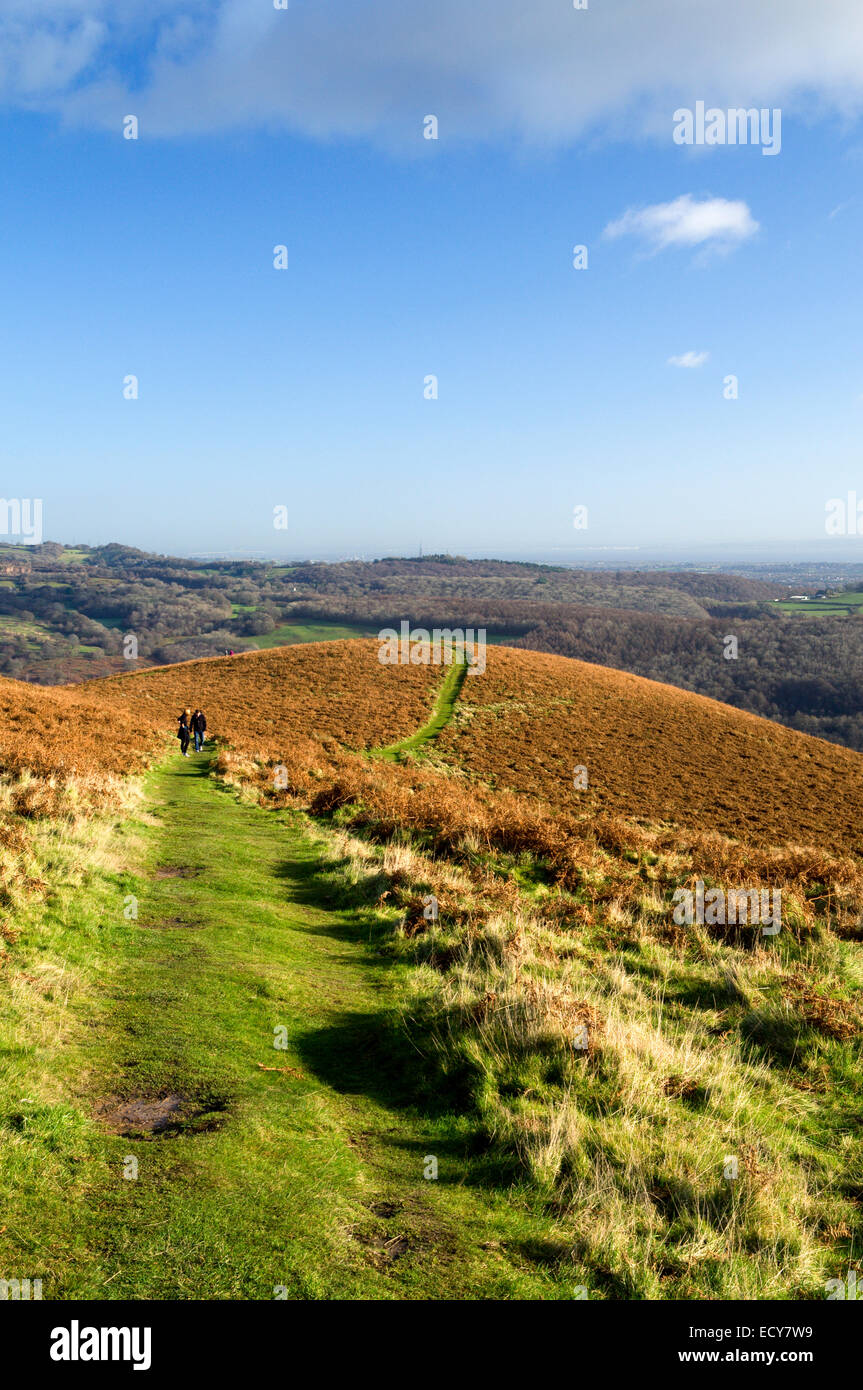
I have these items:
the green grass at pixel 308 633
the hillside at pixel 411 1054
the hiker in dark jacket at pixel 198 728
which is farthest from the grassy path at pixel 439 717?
the green grass at pixel 308 633

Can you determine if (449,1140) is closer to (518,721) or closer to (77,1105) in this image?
(77,1105)

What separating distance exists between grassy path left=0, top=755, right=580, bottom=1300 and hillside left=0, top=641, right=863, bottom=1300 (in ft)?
0.07

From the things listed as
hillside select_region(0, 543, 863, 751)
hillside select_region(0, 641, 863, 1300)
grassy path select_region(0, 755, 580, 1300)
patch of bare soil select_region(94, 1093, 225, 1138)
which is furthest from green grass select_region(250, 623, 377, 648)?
patch of bare soil select_region(94, 1093, 225, 1138)

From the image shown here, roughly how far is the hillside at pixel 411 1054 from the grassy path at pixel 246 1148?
0.02 meters

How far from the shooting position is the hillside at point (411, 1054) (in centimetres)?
397

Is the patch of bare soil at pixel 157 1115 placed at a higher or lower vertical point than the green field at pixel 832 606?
lower

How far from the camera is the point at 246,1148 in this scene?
15.4ft

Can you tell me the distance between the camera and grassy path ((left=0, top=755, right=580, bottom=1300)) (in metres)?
3.66

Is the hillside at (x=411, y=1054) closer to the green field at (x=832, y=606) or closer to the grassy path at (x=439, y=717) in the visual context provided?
the grassy path at (x=439, y=717)

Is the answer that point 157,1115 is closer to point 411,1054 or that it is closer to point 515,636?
point 411,1054

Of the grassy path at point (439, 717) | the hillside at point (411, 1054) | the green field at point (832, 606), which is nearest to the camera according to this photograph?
the hillside at point (411, 1054)

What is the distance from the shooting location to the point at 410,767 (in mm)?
28453

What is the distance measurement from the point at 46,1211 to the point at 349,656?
160ft
